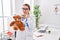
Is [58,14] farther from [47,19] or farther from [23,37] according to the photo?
[23,37]

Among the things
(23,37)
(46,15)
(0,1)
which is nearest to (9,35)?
(23,37)

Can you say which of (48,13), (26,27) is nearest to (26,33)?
(26,27)

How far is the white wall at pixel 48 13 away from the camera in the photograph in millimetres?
2521

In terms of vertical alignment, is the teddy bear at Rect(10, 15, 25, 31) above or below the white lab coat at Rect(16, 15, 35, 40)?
above

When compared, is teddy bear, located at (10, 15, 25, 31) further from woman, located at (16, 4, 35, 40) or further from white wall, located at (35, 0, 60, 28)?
white wall, located at (35, 0, 60, 28)

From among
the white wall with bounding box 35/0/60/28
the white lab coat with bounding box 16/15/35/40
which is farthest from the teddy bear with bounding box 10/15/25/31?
the white wall with bounding box 35/0/60/28

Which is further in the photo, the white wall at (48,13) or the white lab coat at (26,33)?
the white wall at (48,13)

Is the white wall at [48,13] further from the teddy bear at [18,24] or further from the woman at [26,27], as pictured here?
the teddy bear at [18,24]

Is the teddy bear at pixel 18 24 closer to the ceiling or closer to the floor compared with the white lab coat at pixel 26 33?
closer to the ceiling

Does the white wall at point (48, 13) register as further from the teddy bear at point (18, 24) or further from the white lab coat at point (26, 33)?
the teddy bear at point (18, 24)

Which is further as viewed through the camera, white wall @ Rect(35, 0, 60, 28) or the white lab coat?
white wall @ Rect(35, 0, 60, 28)

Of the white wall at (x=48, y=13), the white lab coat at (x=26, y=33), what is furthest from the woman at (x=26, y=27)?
the white wall at (x=48, y=13)

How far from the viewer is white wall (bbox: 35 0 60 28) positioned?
2521 millimetres

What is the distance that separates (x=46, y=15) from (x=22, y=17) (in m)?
1.54
